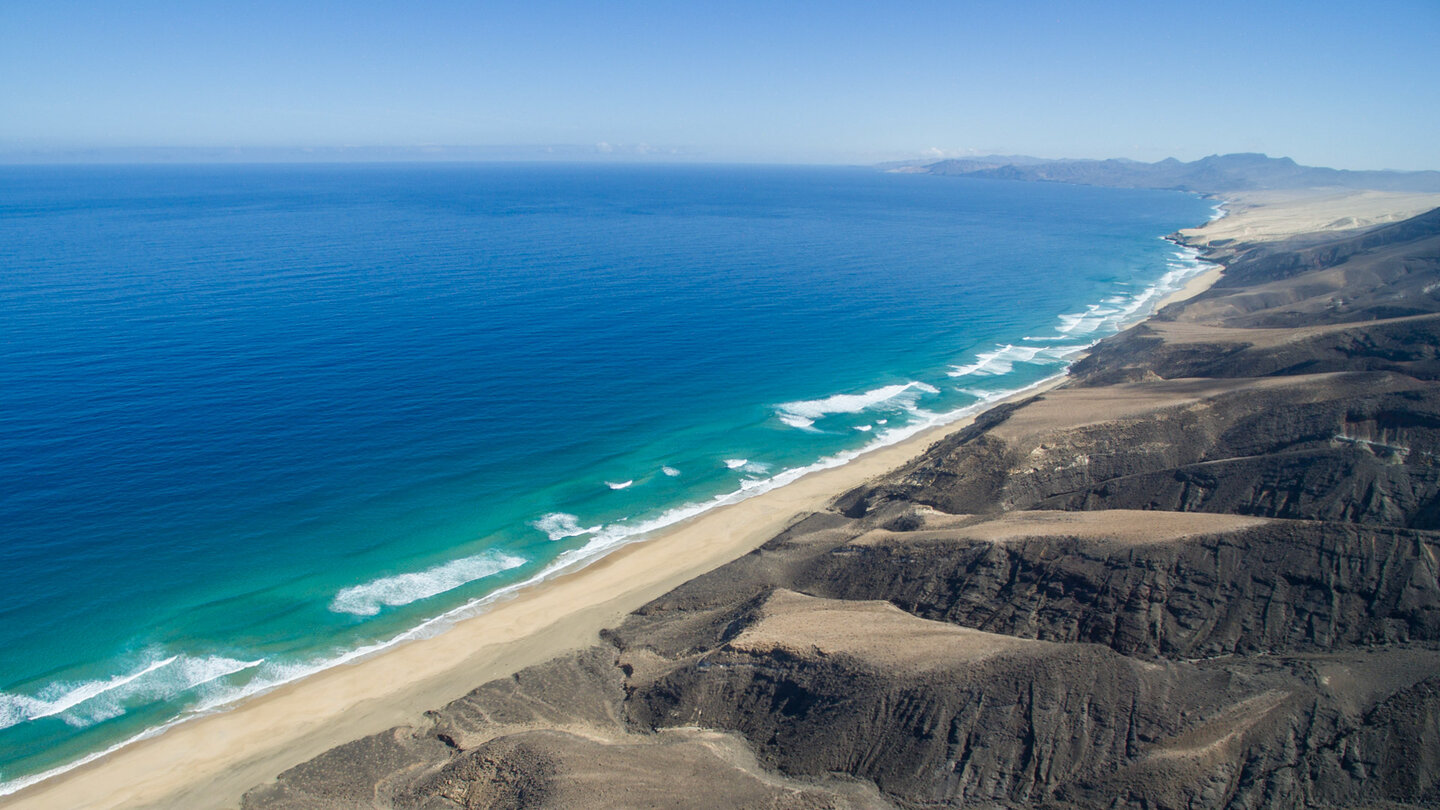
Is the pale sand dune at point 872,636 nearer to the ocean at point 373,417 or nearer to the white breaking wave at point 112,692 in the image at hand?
the ocean at point 373,417

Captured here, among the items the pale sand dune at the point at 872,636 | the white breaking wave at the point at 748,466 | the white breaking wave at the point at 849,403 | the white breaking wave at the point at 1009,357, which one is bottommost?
the white breaking wave at the point at 748,466

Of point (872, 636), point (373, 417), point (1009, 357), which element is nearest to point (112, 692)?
point (373, 417)

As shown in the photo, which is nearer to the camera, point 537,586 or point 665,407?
point 537,586

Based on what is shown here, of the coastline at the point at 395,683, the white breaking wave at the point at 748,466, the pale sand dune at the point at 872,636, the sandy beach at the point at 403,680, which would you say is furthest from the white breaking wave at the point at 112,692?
the white breaking wave at the point at 748,466

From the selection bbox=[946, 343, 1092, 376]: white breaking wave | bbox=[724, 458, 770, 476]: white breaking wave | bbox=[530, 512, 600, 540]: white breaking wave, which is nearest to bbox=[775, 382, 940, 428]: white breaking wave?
bbox=[724, 458, 770, 476]: white breaking wave

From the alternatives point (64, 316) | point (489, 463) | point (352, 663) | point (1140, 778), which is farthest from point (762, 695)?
point (64, 316)

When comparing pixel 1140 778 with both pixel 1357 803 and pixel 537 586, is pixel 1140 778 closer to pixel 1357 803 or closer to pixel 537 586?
pixel 1357 803
